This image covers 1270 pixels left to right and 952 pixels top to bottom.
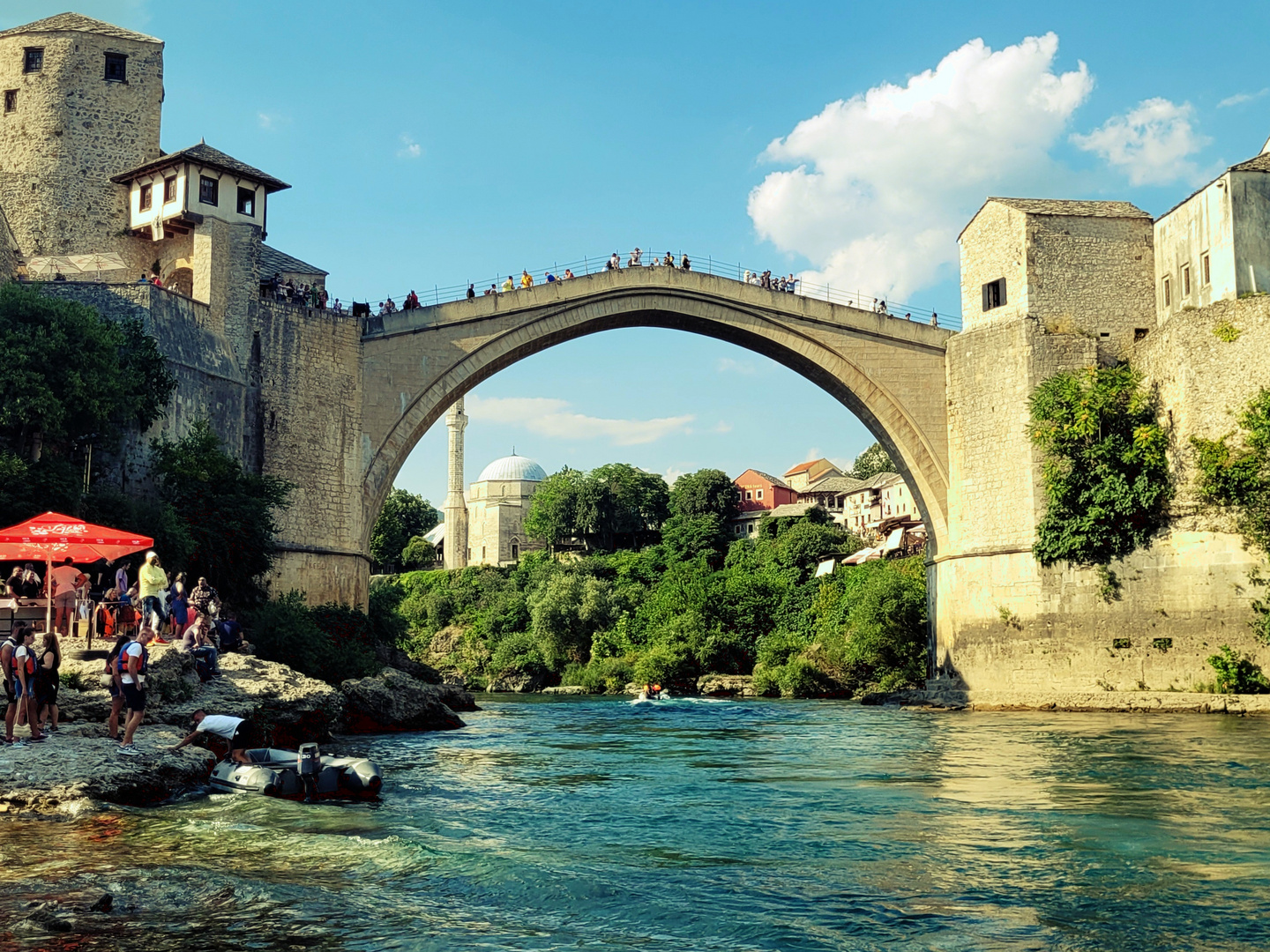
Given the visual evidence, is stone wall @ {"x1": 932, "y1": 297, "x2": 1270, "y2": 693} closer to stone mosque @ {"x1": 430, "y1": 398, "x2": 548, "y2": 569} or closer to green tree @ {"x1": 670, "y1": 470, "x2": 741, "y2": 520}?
green tree @ {"x1": 670, "y1": 470, "x2": 741, "y2": 520}

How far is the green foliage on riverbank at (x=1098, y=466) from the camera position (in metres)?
23.4

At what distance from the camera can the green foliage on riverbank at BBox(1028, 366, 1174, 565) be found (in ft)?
76.6

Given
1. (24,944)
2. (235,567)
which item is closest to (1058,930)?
(24,944)

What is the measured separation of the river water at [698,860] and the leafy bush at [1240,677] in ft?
24.4

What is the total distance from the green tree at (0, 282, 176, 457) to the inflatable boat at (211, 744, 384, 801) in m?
8.45

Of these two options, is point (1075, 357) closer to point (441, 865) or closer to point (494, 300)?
point (494, 300)

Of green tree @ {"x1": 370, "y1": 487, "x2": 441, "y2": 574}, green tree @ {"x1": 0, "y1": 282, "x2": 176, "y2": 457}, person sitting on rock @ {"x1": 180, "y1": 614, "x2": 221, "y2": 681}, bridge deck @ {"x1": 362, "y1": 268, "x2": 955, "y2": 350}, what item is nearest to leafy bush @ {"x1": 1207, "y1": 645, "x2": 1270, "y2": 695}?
bridge deck @ {"x1": 362, "y1": 268, "x2": 955, "y2": 350}

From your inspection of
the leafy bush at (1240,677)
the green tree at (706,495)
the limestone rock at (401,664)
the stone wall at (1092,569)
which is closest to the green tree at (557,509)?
the green tree at (706,495)

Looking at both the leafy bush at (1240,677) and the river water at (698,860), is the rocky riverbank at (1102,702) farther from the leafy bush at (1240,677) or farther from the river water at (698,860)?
the river water at (698,860)

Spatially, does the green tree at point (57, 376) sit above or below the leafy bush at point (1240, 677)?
above

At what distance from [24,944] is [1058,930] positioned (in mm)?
5471

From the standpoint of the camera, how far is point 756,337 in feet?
91.8

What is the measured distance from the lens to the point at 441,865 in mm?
8695

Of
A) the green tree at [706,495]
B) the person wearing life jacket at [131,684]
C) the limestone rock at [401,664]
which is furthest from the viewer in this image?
the green tree at [706,495]
